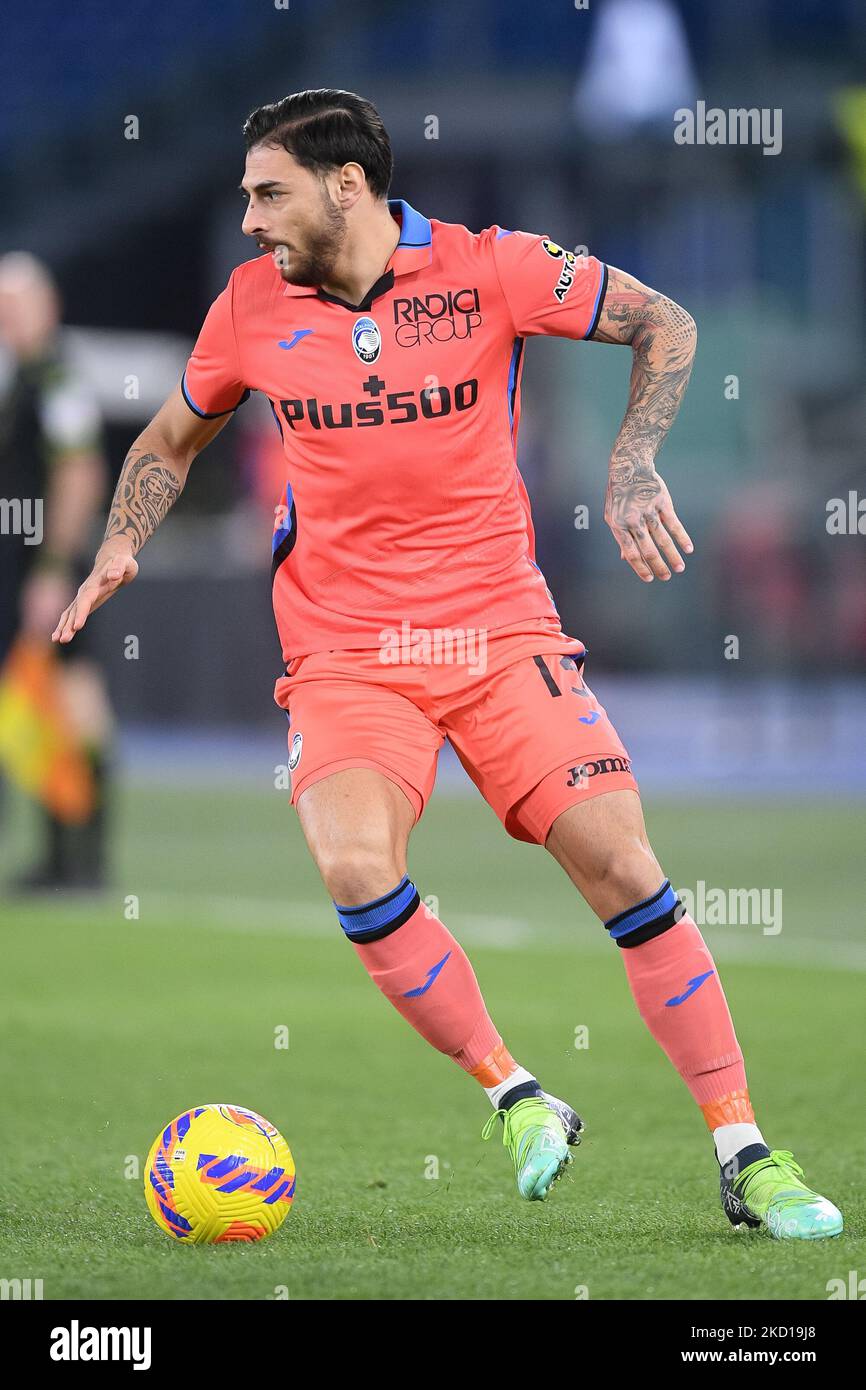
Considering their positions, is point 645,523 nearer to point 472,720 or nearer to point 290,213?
point 472,720

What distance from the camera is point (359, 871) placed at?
4430mm

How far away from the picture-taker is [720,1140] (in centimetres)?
441

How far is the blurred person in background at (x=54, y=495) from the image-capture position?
422 inches

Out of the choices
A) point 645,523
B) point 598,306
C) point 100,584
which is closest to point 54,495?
point 100,584

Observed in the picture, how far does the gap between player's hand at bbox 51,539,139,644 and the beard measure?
710 mm

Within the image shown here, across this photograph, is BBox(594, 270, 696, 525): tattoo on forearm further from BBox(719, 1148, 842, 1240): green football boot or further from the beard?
BBox(719, 1148, 842, 1240): green football boot

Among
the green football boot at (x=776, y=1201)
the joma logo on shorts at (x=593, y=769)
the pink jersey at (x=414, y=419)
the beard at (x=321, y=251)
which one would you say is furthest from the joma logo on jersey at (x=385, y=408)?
the green football boot at (x=776, y=1201)

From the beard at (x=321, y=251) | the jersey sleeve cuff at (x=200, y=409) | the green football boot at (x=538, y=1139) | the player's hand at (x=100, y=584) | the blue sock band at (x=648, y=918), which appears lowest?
the green football boot at (x=538, y=1139)

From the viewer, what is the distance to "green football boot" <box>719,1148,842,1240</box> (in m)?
4.20

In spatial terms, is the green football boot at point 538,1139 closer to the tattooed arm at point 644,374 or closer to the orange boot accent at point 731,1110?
the orange boot accent at point 731,1110

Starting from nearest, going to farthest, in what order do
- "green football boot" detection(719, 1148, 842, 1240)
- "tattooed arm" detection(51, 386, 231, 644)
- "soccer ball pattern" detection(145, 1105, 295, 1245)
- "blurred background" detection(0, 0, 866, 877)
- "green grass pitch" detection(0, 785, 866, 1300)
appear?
1. "green grass pitch" detection(0, 785, 866, 1300)
2. "green football boot" detection(719, 1148, 842, 1240)
3. "soccer ball pattern" detection(145, 1105, 295, 1245)
4. "tattooed arm" detection(51, 386, 231, 644)
5. "blurred background" detection(0, 0, 866, 877)

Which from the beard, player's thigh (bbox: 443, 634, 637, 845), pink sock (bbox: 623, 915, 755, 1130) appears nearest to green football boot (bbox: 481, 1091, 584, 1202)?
pink sock (bbox: 623, 915, 755, 1130)
